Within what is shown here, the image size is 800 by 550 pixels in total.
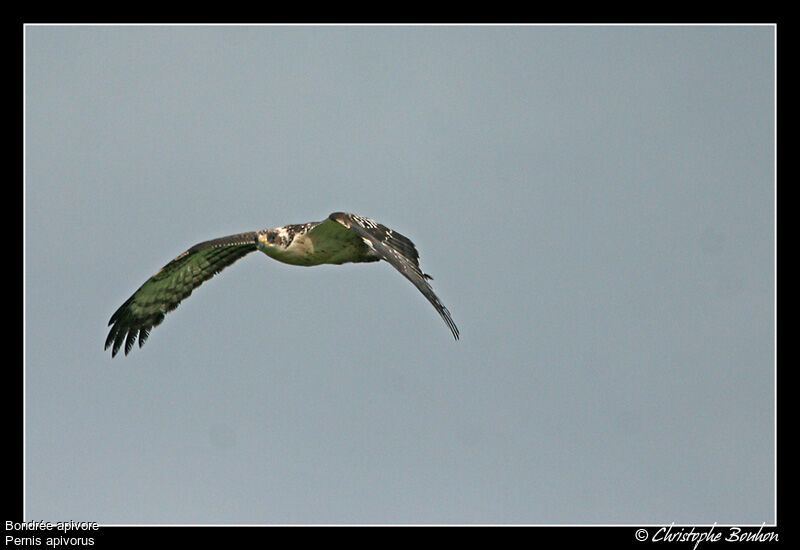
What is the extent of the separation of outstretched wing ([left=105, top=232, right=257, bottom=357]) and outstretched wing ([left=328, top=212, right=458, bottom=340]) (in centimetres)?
313

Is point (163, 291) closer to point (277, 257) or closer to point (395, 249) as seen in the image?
point (277, 257)

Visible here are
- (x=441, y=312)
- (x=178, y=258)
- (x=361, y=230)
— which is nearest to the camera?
(x=441, y=312)

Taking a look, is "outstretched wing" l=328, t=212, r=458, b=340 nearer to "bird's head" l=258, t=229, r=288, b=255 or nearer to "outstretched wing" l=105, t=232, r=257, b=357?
"bird's head" l=258, t=229, r=288, b=255

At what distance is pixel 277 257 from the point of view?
16.9m

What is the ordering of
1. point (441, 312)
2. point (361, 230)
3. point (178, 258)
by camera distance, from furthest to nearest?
point (178, 258) → point (361, 230) → point (441, 312)

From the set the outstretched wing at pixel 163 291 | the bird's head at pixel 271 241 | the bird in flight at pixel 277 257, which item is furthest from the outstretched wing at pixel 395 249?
the outstretched wing at pixel 163 291

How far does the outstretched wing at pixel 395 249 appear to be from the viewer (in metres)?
12.7

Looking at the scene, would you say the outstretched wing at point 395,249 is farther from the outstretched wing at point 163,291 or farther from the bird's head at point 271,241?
the outstretched wing at point 163,291

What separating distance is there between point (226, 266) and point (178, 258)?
3.52 feet

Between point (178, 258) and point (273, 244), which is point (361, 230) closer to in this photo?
point (273, 244)

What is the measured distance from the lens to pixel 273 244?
16.8m

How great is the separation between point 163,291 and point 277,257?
330cm

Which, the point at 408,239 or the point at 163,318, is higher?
the point at 408,239
